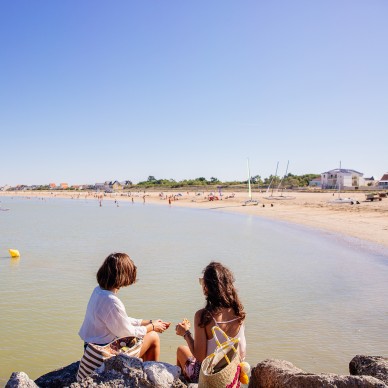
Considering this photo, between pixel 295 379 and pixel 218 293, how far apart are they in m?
0.88

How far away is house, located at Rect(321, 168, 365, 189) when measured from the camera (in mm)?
79419

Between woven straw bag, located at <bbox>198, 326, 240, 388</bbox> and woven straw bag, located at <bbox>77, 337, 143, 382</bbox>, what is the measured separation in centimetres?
79

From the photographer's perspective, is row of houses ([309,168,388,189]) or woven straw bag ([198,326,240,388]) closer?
woven straw bag ([198,326,240,388])

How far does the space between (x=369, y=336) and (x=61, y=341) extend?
4903 mm

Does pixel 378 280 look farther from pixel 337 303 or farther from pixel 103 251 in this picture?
pixel 103 251

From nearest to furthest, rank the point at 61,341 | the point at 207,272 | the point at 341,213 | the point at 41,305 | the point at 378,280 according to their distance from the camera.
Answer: the point at 207,272 → the point at 61,341 → the point at 41,305 → the point at 378,280 → the point at 341,213

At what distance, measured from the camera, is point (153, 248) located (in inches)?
683

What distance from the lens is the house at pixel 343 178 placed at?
79.4m

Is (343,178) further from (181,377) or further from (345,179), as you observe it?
(181,377)

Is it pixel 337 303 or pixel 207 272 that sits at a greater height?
pixel 207 272

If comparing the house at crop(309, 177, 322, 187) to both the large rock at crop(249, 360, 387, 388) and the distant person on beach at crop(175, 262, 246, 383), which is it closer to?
the large rock at crop(249, 360, 387, 388)

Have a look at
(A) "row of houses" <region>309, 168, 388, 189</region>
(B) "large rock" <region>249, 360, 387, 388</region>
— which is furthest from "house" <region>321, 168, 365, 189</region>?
(B) "large rock" <region>249, 360, 387, 388</region>

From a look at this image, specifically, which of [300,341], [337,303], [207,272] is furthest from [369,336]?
[207,272]

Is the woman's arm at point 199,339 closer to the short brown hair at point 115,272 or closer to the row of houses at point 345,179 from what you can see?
the short brown hair at point 115,272
